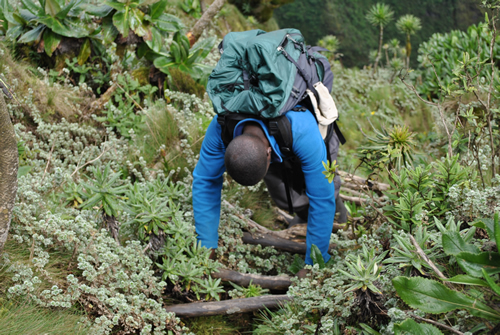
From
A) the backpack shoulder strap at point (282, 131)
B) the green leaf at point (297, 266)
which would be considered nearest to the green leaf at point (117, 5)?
the backpack shoulder strap at point (282, 131)

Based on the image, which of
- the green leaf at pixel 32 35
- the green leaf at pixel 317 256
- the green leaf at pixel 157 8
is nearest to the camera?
the green leaf at pixel 317 256

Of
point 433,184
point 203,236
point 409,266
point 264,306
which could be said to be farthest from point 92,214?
point 433,184

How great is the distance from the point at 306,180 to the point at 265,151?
46cm

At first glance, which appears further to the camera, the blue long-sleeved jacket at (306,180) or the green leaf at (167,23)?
the green leaf at (167,23)

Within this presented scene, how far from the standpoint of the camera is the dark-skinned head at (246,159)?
2514 millimetres

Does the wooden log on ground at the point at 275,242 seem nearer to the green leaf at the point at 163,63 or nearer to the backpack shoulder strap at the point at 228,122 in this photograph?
the backpack shoulder strap at the point at 228,122

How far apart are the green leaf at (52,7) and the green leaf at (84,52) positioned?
16.8 inches

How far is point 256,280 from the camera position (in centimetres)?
323

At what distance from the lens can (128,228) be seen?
3.09m

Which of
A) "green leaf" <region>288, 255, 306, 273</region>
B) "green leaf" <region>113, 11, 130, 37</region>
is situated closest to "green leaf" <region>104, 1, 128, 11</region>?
"green leaf" <region>113, 11, 130, 37</region>

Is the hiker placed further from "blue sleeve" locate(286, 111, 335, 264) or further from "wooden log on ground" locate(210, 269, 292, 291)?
"wooden log on ground" locate(210, 269, 292, 291)

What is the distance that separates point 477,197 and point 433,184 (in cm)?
35

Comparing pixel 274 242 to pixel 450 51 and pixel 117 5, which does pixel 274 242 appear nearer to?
pixel 117 5

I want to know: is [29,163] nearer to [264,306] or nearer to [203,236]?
[203,236]
